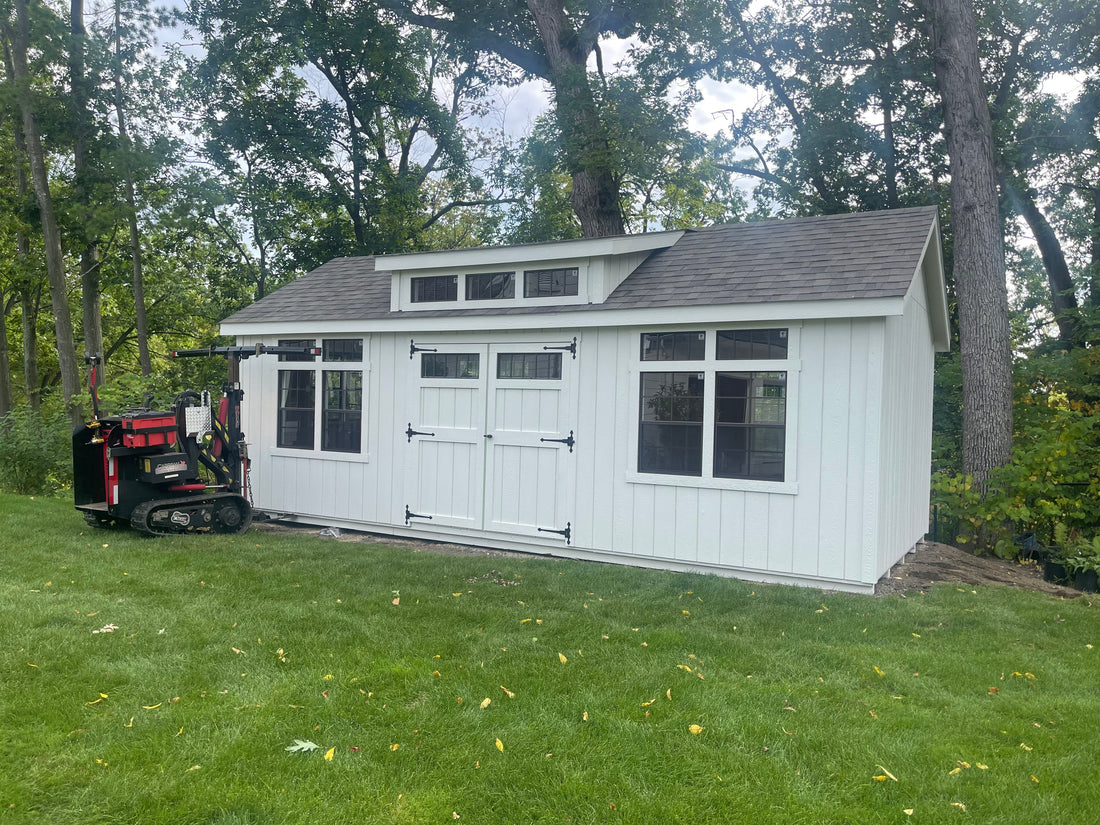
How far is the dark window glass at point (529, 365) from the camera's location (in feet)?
26.7

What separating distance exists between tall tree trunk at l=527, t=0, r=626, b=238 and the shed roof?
664cm

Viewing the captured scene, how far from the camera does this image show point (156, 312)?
2194cm

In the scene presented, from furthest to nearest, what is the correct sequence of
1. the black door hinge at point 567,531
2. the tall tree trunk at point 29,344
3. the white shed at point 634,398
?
the tall tree trunk at point 29,344 < the black door hinge at point 567,531 < the white shed at point 634,398

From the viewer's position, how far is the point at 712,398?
7.11 metres

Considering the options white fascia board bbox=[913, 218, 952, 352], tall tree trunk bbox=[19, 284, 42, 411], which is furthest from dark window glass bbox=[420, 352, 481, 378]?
tall tree trunk bbox=[19, 284, 42, 411]

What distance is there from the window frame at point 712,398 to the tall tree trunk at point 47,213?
10.9 m

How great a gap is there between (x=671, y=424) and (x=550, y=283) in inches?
77.3

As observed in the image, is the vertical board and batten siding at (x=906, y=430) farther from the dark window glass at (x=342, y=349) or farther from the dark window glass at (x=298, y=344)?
the dark window glass at (x=298, y=344)

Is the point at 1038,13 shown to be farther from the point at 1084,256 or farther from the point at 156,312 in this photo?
the point at 156,312

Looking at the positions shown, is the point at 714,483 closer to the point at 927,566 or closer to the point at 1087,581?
the point at 927,566

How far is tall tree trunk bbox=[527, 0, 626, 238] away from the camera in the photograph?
48.9ft

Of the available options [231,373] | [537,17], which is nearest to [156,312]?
[537,17]

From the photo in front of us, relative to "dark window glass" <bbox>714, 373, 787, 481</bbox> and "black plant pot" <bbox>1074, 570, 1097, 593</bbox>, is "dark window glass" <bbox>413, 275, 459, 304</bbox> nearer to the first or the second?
"dark window glass" <bbox>714, 373, 787, 481</bbox>

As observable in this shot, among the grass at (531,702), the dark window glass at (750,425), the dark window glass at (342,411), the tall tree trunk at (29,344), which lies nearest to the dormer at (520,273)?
the dark window glass at (342,411)
